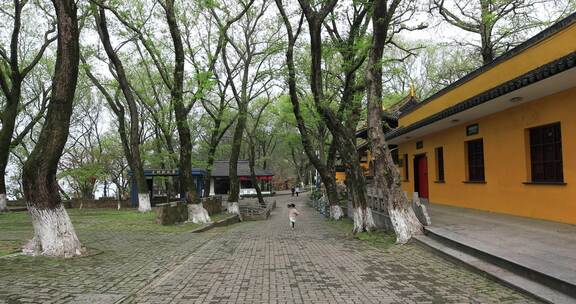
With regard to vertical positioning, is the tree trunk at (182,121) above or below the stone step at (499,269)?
above

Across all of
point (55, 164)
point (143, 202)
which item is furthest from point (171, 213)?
point (55, 164)

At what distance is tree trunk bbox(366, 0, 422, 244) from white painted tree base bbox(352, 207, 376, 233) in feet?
8.22

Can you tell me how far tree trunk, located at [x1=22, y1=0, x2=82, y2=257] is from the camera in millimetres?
8586

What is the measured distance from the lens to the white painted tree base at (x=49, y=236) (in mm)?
8523

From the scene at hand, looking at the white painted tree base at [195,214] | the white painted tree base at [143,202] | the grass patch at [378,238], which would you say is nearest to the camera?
the grass patch at [378,238]

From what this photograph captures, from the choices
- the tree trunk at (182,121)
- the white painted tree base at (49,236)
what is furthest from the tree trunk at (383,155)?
the tree trunk at (182,121)

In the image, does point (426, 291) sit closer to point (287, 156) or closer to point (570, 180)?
point (570, 180)

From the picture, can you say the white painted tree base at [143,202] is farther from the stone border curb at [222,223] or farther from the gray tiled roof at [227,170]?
the gray tiled roof at [227,170]

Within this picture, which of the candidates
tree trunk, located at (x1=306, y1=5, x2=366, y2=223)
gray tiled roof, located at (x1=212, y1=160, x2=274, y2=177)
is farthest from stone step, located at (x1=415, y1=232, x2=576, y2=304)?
gray tiled roof, located at (x1=212, y1=160, x2=274, y2=177)

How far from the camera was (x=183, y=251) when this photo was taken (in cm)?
1035

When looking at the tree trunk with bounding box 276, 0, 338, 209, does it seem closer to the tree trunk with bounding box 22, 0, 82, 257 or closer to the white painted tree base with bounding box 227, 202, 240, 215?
the white painted tree base with bounding box 227, 202, 240, 215

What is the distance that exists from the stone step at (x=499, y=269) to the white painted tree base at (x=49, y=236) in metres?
7.12

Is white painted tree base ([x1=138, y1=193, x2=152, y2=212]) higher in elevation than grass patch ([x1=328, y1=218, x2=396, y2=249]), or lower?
higher

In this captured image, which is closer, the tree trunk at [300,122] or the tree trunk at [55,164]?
the tree trunk at [55,164]
